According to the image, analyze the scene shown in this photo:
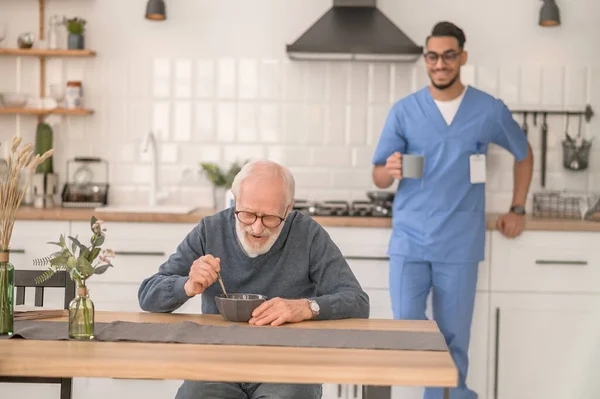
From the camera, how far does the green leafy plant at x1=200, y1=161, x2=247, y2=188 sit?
4.80m

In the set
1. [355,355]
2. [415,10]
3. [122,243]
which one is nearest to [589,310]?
[415,10]

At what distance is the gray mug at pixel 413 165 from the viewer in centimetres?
394

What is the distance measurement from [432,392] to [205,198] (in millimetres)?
1685

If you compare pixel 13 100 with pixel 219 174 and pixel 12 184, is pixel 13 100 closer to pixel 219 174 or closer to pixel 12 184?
pixel 219 174

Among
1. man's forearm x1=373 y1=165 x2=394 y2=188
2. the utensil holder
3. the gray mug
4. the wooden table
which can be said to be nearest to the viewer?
the wooden table

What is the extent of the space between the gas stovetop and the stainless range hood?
76cm

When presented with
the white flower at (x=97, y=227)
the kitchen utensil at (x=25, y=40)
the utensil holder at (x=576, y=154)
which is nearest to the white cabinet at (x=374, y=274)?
the utensil holder at (x=576, y=154)

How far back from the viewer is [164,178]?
5066mm

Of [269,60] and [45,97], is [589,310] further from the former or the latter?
[45,97]

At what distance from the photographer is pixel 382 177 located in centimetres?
425

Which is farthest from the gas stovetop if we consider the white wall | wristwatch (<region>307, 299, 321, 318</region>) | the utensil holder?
wristwatch (<region>307, 299, 321, 318</region>)

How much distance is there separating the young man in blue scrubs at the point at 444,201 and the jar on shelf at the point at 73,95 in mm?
1805

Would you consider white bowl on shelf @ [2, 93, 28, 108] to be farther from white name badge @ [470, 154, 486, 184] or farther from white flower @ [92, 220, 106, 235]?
white flower @ [92, 220, 106, 235]

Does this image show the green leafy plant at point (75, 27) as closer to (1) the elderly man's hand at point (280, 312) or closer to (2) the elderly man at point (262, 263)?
(2) the elderly man at point (262, 263)
